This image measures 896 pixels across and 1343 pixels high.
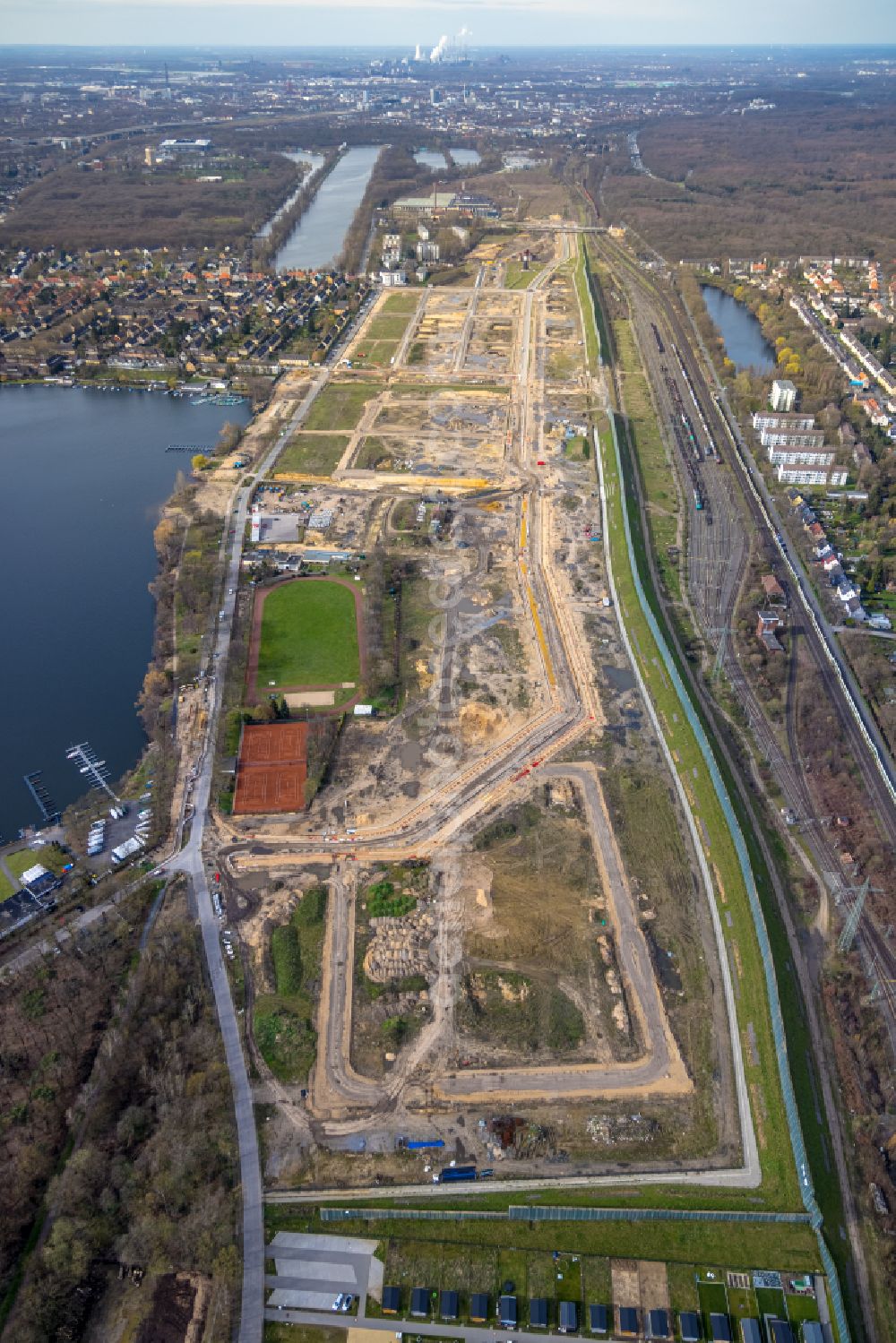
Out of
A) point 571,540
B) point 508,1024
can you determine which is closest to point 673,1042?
point 508,1024

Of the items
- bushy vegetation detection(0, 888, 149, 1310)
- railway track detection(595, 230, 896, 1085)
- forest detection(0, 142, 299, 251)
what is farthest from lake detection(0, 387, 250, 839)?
forest detection(0, 142, 299, 251)

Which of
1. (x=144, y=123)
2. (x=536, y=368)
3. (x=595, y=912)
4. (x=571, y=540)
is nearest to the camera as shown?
(x=595, y=912)

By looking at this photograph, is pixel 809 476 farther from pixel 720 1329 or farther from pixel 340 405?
pixel 720 1329

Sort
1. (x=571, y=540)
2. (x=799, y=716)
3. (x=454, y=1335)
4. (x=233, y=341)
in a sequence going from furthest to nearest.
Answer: (x=233, y=341) → (x=571, y=540) → (x=799, y=716) → (x=454, y=1335)

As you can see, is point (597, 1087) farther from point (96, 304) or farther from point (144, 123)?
point (144, 123)

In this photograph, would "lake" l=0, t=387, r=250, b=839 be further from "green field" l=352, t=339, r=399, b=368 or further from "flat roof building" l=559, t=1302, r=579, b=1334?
"flat roof building" l=559, t=1302, r=579, b=1334

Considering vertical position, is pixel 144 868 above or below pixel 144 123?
below

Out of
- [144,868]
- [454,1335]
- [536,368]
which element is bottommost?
[454,1335]
